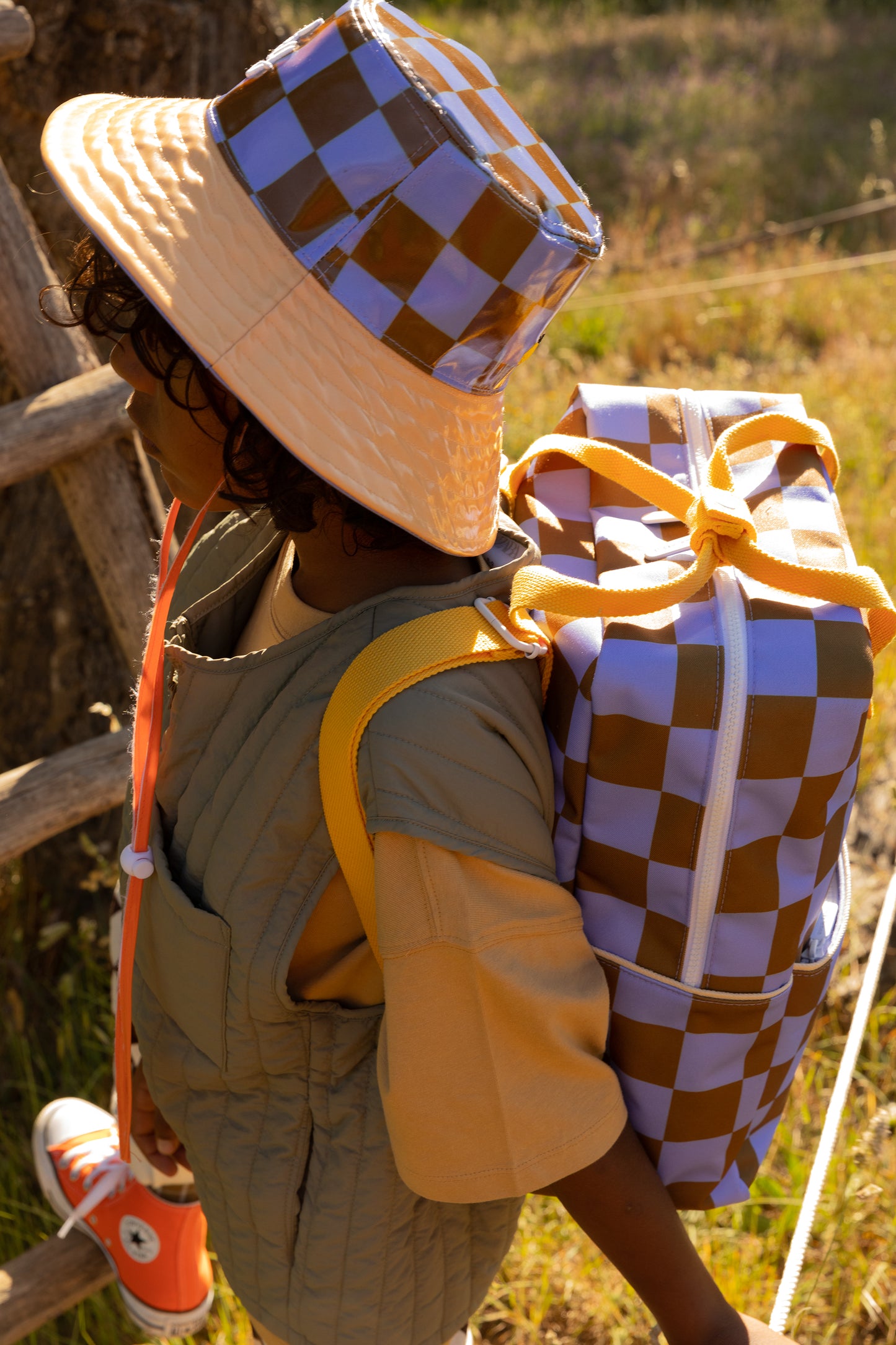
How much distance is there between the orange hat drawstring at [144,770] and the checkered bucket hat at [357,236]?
11.2 inches

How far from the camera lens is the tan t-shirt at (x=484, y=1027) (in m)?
0.93

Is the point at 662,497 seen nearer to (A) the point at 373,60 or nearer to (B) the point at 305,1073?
(A) the point at 373,60

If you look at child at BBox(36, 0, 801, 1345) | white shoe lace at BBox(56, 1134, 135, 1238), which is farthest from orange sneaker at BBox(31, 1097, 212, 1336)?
child at BBox(36, 0, 801, 1345)

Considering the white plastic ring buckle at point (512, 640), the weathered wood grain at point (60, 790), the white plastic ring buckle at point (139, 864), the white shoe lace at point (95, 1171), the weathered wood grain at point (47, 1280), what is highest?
the white plastic ring buckle at point (512, 640)

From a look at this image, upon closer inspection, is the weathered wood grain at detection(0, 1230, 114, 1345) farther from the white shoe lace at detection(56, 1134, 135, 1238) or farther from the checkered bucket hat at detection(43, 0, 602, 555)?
the checkered bucket hat at detection(43, 0, 602, 555)

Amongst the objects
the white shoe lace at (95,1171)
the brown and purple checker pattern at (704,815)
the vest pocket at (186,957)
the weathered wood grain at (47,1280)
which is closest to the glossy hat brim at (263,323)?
the brown and purple checker pattern at (704,815)

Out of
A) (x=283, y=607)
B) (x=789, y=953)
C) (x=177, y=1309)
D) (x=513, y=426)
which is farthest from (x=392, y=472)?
(x=513, y=426)

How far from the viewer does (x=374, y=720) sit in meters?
0.95

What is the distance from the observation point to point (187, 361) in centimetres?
101

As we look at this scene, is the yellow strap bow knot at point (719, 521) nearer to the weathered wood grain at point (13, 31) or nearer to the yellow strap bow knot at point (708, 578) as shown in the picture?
the yellow strap bow knot at point (708, 578)

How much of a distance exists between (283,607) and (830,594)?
58 cm

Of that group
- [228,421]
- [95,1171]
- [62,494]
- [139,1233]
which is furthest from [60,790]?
[228,421]

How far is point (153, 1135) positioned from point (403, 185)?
4.49 ft

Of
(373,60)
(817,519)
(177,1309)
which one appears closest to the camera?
(373,60)
